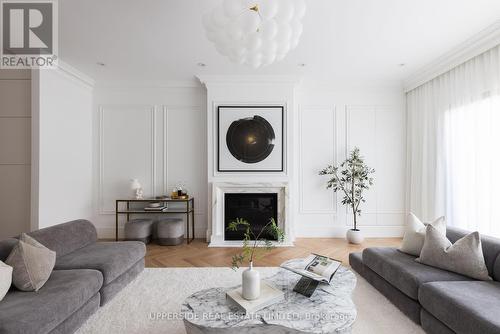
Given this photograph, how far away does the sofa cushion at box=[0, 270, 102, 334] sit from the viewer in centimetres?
148

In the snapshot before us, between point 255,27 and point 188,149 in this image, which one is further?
point 188,149

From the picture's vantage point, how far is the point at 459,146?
3602 mm

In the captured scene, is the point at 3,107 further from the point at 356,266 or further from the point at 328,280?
the point at 356,266

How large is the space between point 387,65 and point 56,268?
4.95m

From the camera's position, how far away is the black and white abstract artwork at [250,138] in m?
4.38

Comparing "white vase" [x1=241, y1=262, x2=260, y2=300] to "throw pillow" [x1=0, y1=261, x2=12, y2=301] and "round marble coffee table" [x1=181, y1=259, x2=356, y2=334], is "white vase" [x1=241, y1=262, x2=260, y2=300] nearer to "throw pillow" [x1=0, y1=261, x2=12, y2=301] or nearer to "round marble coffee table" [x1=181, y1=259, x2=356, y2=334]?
"round marble coffee table" [x1=181, y1=259, x2=356, y2=334]

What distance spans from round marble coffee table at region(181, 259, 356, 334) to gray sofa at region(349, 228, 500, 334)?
639 millimetres

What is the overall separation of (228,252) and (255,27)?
3104 millimetres

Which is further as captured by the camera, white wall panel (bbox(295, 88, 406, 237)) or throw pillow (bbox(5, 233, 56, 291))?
white wall panel (bbox(295, 88, 406, 237))

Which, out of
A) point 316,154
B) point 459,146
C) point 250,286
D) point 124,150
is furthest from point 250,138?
point 459,146

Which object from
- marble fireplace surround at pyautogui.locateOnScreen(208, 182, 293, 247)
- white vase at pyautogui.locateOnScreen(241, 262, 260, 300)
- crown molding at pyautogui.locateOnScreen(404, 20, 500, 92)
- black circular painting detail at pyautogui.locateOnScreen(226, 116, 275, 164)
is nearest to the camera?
white vase at pyautogui.locateOnScreen(241, 262, 260, 300)

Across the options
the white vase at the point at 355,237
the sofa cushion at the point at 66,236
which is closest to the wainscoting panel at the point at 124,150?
the sofa cushion at the point at 66,236

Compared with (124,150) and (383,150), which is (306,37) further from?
(124,150)

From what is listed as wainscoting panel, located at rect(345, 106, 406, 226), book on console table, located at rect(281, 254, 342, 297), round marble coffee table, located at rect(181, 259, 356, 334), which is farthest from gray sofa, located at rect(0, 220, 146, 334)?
wainscoting panel, located at rect(345, 106, 406, 226)
